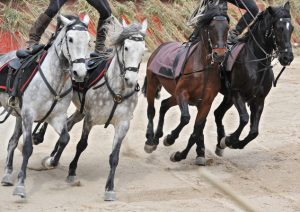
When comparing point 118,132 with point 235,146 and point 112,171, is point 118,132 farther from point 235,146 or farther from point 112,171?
point 235,146

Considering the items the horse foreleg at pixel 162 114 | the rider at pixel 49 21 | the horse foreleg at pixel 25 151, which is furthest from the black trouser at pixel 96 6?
the horse foreleg at pixel 162 114

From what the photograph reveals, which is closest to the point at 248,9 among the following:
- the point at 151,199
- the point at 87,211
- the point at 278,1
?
the point at 151,199

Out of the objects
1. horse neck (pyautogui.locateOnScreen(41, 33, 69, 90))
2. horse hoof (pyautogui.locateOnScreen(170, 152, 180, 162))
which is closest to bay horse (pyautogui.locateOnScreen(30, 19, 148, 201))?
horse neck (pyautogui.locateOnScreen(41, 33, 69, 90))

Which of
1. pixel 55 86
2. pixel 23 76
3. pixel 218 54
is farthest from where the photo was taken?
pixel 218 54

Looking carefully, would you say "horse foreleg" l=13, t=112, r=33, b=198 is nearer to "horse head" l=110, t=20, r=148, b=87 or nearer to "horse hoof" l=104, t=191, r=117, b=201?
"horse hoof" l=104, t=191, r=117, b=201

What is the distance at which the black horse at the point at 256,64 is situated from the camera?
8.41 metres

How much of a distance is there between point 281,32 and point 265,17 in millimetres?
367

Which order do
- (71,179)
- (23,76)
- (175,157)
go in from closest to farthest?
(23,76), (71,179), (175,157)

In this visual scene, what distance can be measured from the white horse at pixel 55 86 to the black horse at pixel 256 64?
223cm

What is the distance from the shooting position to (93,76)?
7.78 meters

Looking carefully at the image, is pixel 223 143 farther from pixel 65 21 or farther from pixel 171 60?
pixel 65 21

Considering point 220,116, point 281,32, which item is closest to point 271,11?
point 281,32

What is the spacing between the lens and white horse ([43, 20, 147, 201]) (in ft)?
23.2

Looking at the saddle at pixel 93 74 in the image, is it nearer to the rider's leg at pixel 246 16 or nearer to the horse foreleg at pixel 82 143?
the horse foreleg at pixel 82 143
